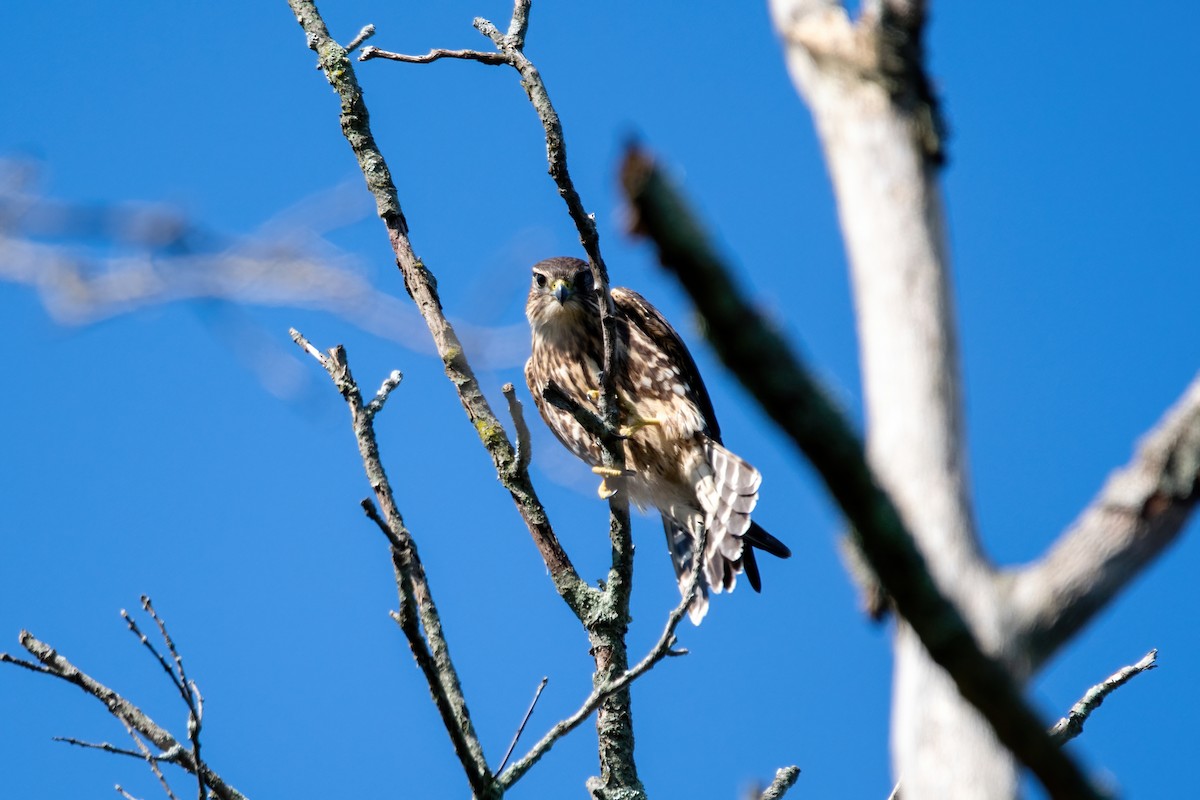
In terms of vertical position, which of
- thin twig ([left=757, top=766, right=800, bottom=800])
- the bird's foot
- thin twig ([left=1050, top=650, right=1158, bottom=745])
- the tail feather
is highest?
the bird's foot

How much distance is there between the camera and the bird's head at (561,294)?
16.3ft

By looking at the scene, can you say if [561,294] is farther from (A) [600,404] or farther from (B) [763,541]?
(A) [600,404]

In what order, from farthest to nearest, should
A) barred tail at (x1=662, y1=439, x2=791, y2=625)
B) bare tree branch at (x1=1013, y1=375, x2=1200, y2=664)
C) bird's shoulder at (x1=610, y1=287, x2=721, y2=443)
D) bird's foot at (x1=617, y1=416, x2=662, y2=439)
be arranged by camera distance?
bird's shoulder at (x1=610, y1=287, x2=721, y2=443)
bird's foot at (x1=617, y1=416, x2=662, y2=439)
barred tail at (x1=662, y1=439, x2=791, y2=625)
bare tree branch at (x1=1013, y1=375, x2=1200, y2=664)

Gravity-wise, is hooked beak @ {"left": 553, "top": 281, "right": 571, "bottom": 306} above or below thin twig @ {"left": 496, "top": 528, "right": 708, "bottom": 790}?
above

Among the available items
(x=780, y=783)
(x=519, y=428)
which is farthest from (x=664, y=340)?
(x=780, y=783)

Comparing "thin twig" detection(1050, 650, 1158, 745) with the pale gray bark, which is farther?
"thin twig" detection(1050, 650, 1158, 745)

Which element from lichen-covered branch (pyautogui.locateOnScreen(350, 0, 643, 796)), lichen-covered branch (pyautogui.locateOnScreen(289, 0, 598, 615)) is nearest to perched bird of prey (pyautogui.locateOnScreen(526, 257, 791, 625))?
lichen-covered branch (pyautogui.locateOnScreen(289, 0, 598, 615))

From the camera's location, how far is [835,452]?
97cm

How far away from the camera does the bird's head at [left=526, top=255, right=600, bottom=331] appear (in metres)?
4.96

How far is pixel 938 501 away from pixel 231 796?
1.74m

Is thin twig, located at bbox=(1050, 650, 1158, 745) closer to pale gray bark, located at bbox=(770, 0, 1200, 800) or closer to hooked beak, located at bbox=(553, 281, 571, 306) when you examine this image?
pale gray bark, located at bbox=(770, 0, 1200, 800)

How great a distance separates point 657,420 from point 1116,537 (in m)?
3.31

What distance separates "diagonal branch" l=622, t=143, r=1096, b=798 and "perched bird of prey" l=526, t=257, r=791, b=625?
3.05m

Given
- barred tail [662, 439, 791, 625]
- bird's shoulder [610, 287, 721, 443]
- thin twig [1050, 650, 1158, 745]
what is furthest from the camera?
bird's shoulder [610, 287, 721, 443]
